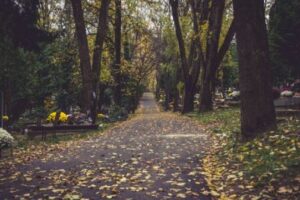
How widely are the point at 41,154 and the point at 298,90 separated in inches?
1445

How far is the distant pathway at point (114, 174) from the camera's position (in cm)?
720

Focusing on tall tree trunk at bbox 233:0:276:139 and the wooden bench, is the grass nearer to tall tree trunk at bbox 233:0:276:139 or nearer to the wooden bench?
the wooden bench

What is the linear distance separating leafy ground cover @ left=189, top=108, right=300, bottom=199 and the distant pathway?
40 cm

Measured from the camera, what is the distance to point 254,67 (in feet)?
35.3

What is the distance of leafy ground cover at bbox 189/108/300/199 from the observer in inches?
267

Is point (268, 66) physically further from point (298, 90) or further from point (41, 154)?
point (298, 90)

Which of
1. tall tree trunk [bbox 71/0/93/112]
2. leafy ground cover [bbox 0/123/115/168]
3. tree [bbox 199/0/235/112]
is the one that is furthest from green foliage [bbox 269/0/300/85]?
leafy ground cover [bbox 0/123/115/168]

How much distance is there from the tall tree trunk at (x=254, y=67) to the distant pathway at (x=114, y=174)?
1.68m

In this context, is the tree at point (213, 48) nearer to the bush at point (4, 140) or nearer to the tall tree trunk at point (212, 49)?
the tall tree trunk at point (212, 49)

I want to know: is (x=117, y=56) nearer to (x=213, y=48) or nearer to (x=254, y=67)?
(x=213, y=48)

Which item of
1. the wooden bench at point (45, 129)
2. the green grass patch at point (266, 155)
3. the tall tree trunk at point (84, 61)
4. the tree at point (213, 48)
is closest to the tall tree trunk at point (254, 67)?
the green grass patch at point (266, 155)

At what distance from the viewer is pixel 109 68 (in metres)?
37.3

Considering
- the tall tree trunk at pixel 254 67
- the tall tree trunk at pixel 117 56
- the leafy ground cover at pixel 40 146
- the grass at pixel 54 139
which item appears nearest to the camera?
the tall tree trunk at pixel 254 67

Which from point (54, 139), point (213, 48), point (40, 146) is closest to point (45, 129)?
point (54, 139)
